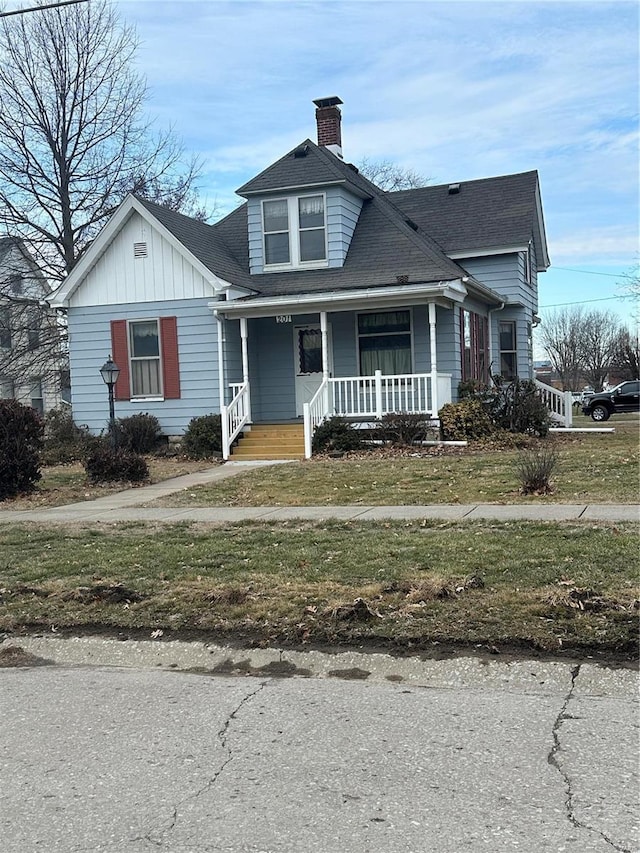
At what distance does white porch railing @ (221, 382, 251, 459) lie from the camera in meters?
16.8

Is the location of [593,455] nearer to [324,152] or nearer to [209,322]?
[209,322]

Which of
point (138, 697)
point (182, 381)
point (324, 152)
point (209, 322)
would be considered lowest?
point (138, 697)

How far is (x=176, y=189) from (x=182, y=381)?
12059 millimetres

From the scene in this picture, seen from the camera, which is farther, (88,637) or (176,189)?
(176,189)

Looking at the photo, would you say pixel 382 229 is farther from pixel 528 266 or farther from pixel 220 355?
pixel 528 266

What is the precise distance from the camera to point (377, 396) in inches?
658

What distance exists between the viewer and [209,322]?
18.2 m

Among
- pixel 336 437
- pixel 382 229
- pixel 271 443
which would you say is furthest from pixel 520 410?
pixel 382 229

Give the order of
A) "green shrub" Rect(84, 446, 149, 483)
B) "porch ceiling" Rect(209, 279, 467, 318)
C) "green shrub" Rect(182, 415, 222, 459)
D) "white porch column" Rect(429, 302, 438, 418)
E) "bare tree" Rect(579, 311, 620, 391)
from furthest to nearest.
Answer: "bare tree" Rect(579, 311, 620, 391), "green shrub" Rect(182, 415, 222, 459), "white porch column" Rect(429, 302, 438, 418), "porch ceiling" Rect(209, 279, 467, 318), "green shrub" Rect(84, 446, 149, 483)

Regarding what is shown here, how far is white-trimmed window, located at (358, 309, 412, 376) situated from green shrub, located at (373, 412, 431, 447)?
234 centimetres

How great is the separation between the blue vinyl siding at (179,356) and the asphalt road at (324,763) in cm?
1372

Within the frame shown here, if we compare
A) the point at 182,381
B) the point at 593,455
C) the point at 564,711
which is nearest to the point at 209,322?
the point at 182,381

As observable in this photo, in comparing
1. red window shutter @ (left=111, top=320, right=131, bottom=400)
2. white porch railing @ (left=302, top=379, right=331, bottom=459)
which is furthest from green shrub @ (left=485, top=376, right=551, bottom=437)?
red window shutter @ (left=111, top=320, right=131, bottom=400)

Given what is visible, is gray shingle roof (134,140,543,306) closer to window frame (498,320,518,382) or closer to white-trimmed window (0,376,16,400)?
window frame (498,320,518,382)
